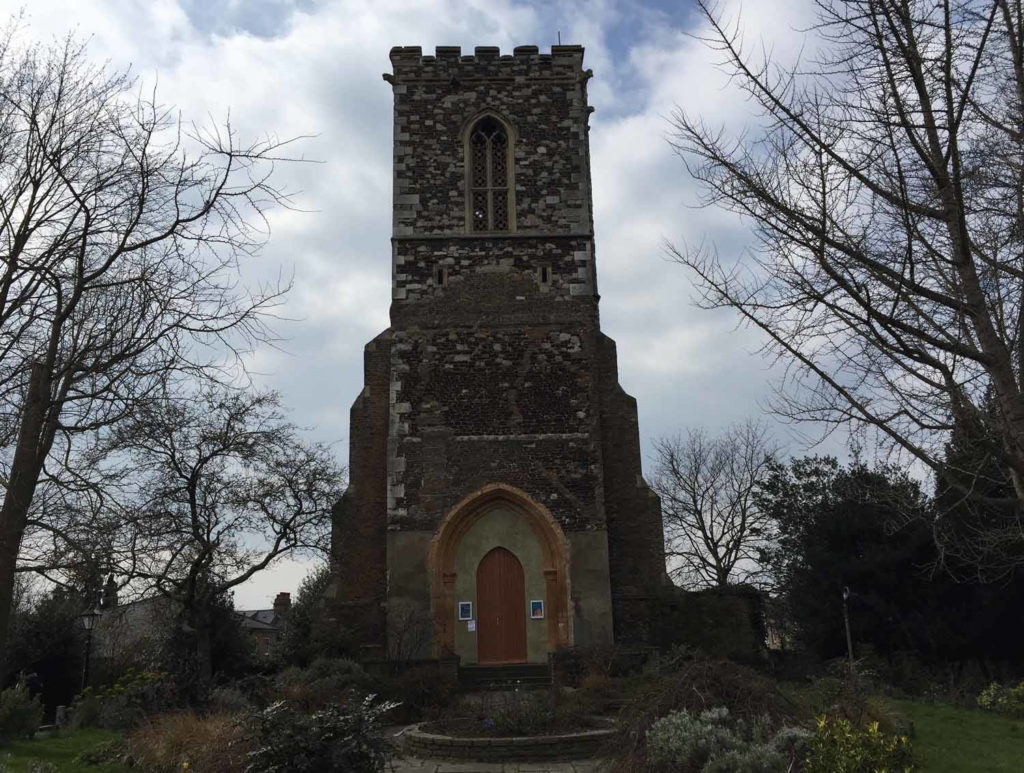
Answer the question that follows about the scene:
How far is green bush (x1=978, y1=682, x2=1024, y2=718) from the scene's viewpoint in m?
14.0

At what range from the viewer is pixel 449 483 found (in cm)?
1817

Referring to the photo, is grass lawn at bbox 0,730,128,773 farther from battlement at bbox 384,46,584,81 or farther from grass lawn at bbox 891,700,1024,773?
battlement at bbox 384,46,584,81

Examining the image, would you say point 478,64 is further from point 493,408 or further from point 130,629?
point 130,629

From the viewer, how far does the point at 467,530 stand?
18266 millimetres

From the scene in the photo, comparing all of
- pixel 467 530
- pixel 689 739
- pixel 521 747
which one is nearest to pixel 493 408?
pixel 467 530

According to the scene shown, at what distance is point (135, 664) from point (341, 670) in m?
8.80

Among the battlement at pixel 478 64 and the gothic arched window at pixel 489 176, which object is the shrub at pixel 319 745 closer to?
the gothic arched window at pixel 489 176

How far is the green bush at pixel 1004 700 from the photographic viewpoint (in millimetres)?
14023

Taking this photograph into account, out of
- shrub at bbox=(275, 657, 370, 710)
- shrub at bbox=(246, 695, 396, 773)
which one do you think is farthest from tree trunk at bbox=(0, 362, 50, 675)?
shrub at bbox=(275, 657, 370, 710)

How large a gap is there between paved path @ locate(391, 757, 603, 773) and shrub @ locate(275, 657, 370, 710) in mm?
1611

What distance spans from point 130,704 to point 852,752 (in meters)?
11.6

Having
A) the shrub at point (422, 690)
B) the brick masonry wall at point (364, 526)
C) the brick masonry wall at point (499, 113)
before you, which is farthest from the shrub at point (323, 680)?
the brick masonry wall at point (499, 113)

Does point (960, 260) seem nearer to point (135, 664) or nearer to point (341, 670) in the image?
point (341, 670)

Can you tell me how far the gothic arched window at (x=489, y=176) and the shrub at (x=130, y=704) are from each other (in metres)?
11.6
